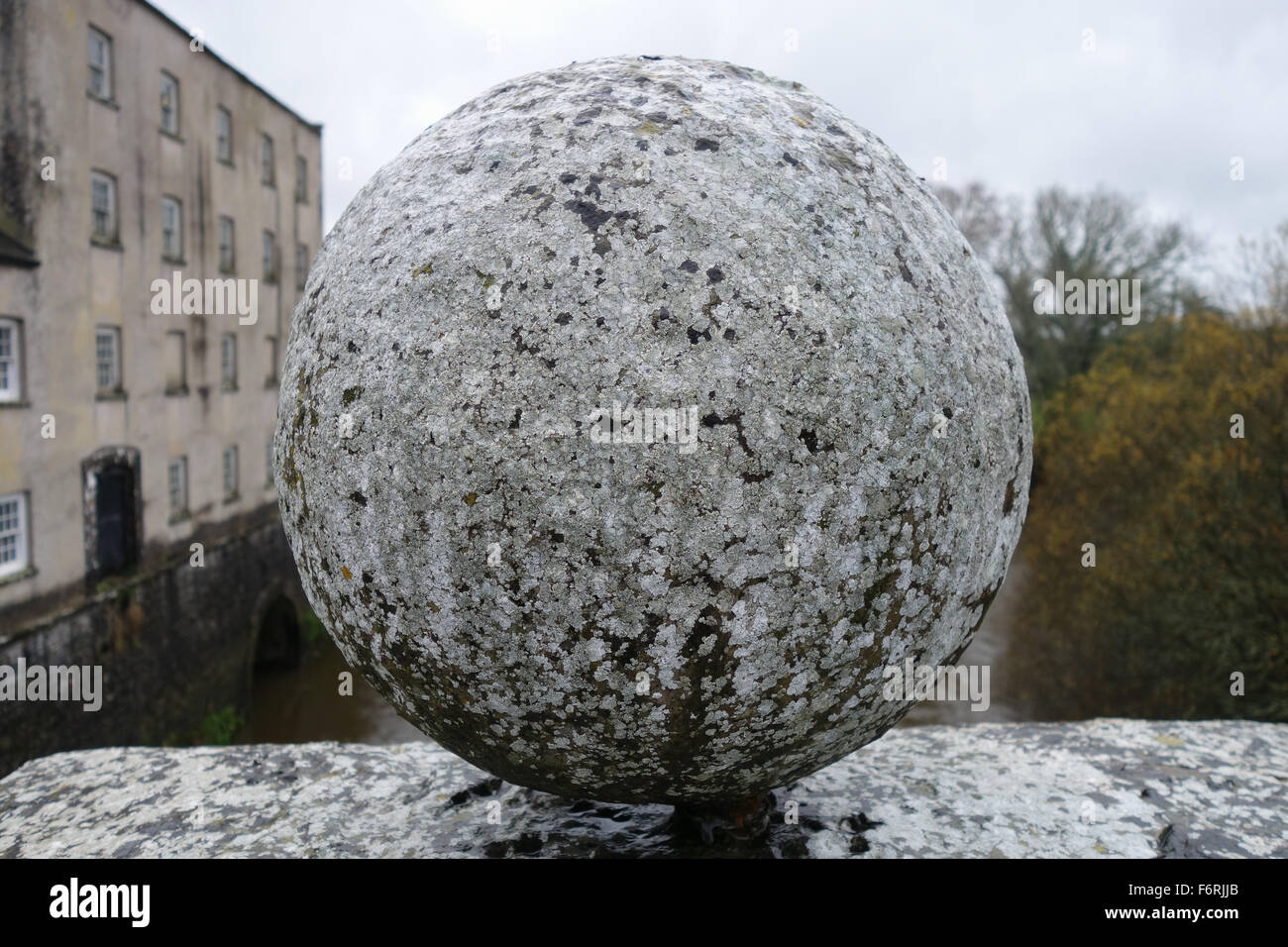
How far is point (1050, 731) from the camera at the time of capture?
536 cm

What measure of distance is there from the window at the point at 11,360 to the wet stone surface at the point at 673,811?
12.9m

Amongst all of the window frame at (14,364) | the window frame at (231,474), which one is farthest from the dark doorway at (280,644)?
the window frame at (14,364)

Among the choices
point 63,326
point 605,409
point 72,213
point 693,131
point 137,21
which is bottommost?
point 605,409

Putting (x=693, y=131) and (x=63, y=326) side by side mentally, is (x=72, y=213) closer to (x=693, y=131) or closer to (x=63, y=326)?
(x=63, y=326)

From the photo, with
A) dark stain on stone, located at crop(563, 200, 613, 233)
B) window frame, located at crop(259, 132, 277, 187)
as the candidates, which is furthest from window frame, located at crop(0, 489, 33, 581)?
dark stain on stone, located at crop(563, 200, 613, 233)

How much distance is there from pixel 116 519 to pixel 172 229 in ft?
22.6

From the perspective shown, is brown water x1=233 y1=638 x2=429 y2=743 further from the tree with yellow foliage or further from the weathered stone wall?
the tree with yellow foliage

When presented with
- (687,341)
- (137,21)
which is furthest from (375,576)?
(137,21)

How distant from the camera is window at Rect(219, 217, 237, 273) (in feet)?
76.9

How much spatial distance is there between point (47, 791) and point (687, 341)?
14.1 feet

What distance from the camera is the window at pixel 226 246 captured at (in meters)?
23.4

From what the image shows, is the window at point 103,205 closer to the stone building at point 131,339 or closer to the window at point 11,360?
the stone building at point 131,339

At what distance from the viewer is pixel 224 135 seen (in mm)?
23328

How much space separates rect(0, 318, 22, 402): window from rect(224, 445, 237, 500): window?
8.16 meters
